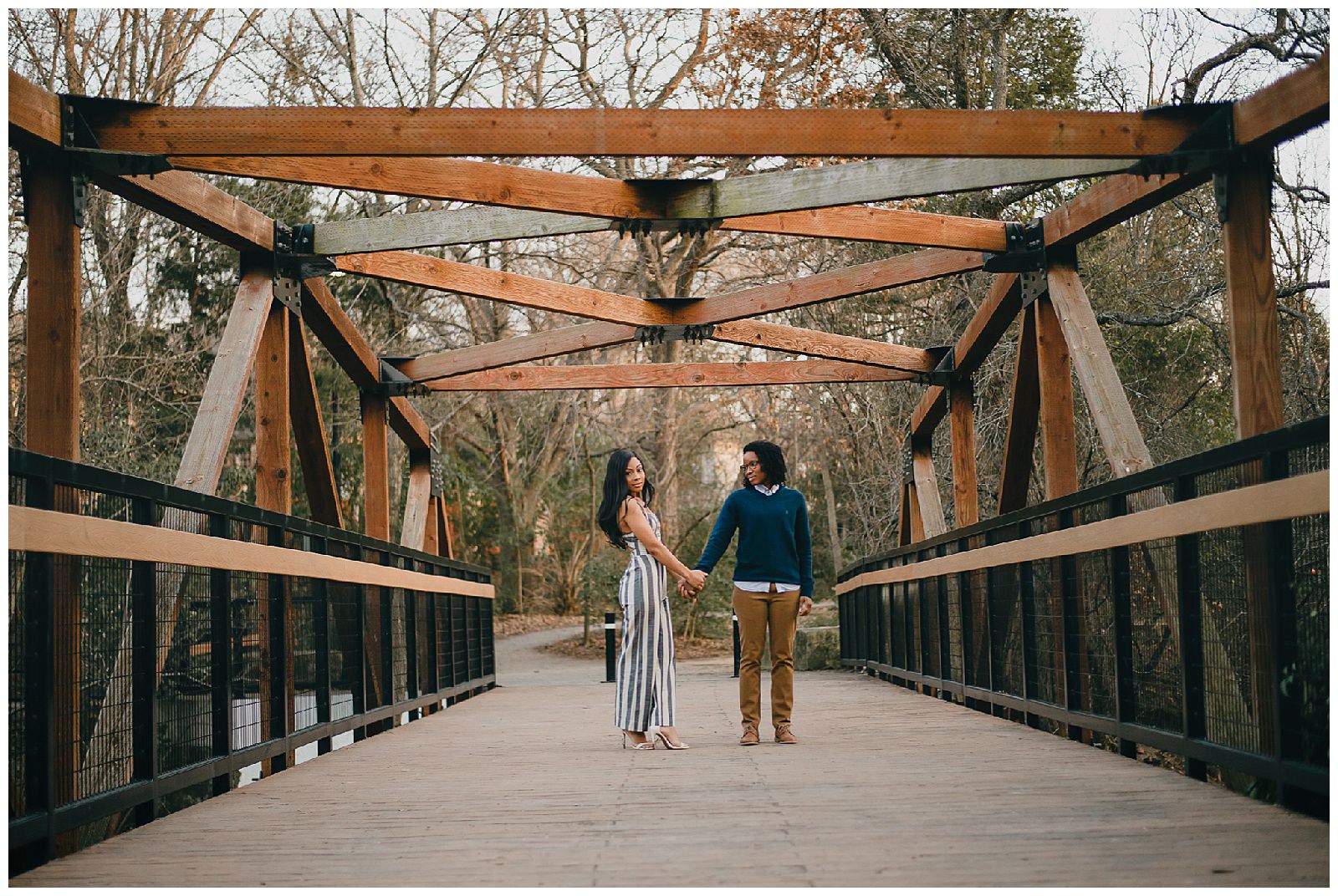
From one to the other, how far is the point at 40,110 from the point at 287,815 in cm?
312

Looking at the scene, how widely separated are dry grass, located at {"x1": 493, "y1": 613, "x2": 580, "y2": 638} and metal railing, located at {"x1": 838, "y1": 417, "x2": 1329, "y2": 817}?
19.1m

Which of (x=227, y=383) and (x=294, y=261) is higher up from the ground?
(x=294, y=261)

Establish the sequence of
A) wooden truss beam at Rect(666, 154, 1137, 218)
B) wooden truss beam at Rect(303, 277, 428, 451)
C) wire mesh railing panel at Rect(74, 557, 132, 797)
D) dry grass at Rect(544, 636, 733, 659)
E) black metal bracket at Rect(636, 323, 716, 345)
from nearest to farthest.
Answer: wire mesh railing panel at Rect(74, 557, 132, 797) < wooden truss beam at Rect(666, 154, 1137, 218) < wooden truss beam at Rect(303, 277, 428, 451) < black metal bracket at Rect(636, 323, 716, 345) < dry grass at Rect(544, 636, 733, 659)

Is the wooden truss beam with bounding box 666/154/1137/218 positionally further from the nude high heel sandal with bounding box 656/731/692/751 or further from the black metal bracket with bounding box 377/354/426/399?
the black metal bracket with bounding box 377/354/426/399

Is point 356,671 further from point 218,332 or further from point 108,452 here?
point 218,332

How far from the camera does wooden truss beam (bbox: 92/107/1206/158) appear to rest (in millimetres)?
6031

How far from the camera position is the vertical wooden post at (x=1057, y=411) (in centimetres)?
867

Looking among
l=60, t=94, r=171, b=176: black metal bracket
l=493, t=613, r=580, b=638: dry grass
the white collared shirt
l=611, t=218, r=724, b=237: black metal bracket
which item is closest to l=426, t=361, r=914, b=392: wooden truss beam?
l=611, t=218, r=724, b=237: black metal bracket

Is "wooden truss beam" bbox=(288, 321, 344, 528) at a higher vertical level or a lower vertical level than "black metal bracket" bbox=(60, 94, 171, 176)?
lower

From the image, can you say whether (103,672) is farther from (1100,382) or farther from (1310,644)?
(1100,382)

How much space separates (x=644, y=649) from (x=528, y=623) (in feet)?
72.4

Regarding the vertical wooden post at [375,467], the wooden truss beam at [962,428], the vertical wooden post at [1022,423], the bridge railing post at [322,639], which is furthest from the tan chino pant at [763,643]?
the wooden truss beam at [962,428]

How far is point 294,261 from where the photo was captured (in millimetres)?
8539

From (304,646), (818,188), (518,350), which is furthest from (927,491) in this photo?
(304,646)
